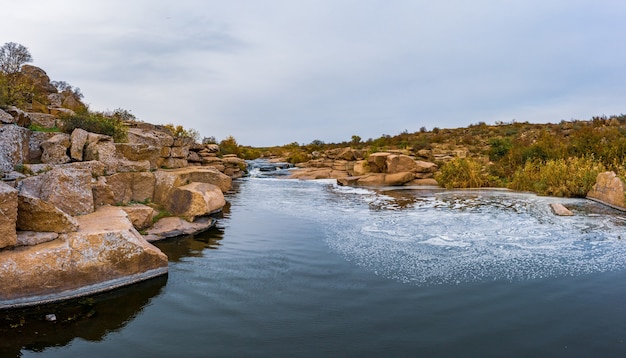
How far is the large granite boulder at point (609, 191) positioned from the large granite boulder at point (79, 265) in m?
14.0

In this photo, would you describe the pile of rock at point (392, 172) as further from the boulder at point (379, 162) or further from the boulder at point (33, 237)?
the boulder at point (33, 237)

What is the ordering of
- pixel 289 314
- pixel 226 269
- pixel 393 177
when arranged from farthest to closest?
pixel 393 177, pixel 226 269, pixel 289 314

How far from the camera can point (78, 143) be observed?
9.84m

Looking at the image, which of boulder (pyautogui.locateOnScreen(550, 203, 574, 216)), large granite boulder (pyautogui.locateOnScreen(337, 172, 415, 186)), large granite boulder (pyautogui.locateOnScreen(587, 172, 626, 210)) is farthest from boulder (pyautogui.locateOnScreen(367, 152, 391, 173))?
boulder (pyautogui.locateOnScreen(550, 203, 574, 216))

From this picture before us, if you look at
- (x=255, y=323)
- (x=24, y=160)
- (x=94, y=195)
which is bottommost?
(x=255, y=323)

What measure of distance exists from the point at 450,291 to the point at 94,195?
23.7ft

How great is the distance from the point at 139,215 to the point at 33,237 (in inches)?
136

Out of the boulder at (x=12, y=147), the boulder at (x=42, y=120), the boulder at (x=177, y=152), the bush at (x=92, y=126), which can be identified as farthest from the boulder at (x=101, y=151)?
the boulder at (x=177, y=152)

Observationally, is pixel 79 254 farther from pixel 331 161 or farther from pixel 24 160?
pixel 331 161

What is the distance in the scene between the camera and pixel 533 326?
473 centimetres

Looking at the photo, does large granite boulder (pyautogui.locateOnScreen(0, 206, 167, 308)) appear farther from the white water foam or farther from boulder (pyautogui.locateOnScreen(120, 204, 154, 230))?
the white water foam

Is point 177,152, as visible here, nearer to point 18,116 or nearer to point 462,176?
point 18,116

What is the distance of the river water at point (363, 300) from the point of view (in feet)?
14.3

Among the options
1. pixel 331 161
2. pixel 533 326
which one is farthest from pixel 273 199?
pixel 331 161
